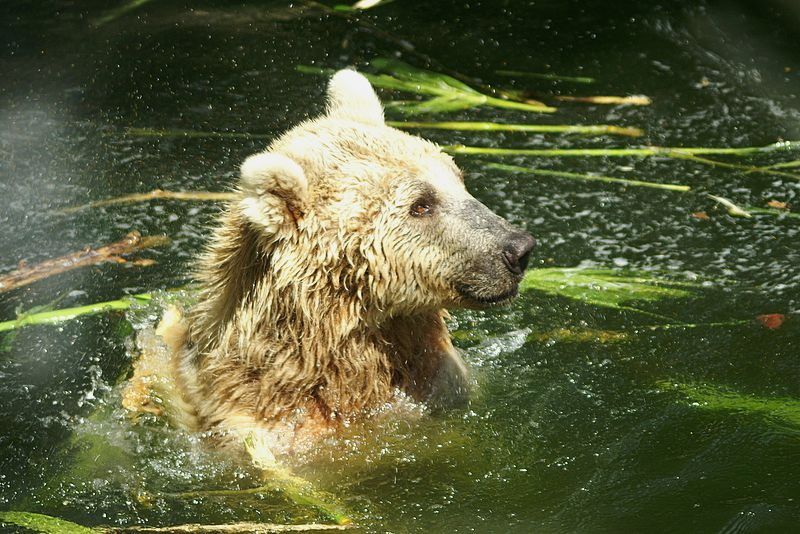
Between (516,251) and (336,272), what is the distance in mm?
916

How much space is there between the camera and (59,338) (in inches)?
272

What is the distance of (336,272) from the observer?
546cm

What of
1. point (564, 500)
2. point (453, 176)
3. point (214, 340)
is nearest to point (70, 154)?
point (214, 340)

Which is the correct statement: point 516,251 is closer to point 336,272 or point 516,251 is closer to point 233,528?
point 336,272

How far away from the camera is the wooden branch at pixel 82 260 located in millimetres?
7445

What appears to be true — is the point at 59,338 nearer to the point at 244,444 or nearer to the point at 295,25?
the point at 244,444

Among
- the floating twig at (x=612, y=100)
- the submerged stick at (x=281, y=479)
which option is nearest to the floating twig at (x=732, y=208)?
the floating twig at (x=612, y=100)

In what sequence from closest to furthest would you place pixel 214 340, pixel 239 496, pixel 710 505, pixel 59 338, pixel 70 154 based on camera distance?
pixel 710 505, pixel 239 496, pixel 214 340, pixel 59 338, pixel 70 154

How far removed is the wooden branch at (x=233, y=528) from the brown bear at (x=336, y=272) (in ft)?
1.74

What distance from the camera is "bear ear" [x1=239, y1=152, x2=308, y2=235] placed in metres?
5.21

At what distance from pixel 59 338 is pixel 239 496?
2.12 m

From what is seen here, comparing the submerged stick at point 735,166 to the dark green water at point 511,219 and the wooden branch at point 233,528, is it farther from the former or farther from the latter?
the wooden branch at point 233,528

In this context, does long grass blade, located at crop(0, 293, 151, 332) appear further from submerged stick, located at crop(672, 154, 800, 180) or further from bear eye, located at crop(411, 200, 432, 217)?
submerged stick, located at crop(672, 154, 800, 180)

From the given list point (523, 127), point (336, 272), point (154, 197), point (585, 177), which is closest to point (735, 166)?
point (585, 177)
